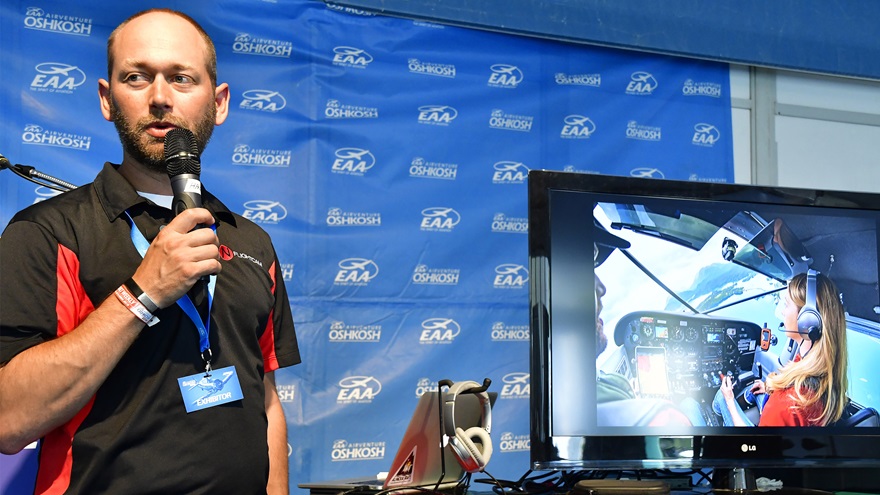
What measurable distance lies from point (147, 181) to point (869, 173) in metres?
4.16

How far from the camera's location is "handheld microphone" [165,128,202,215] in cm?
148

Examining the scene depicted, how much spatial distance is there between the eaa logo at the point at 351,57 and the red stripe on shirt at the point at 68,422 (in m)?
2.46

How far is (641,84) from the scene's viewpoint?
4367 mm

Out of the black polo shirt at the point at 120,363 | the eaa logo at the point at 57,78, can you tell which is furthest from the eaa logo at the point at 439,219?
the black polo shirt at the point at 120,363

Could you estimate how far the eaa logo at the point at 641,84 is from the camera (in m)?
4.35

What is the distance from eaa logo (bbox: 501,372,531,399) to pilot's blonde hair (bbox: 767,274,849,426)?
200 centimetres

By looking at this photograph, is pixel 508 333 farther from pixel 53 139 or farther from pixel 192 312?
pixel 192 312

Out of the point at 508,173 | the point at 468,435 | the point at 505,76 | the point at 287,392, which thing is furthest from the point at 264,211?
the point at 468,435

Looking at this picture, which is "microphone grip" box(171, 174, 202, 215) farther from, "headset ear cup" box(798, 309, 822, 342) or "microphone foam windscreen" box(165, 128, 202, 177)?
"headset ear cup" box(798, 309, 822, 342)

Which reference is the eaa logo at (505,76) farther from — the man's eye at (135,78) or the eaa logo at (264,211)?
the man's eye at (135,78)

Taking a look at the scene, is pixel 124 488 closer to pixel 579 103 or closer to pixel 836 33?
pixel 579 103

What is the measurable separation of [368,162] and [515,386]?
1175 mm

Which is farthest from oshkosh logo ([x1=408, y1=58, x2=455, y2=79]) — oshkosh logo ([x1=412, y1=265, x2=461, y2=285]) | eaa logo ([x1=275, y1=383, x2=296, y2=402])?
eaa logo ([x1=275, y1=383, x2=296, y2=402])

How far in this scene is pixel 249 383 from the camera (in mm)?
1680
